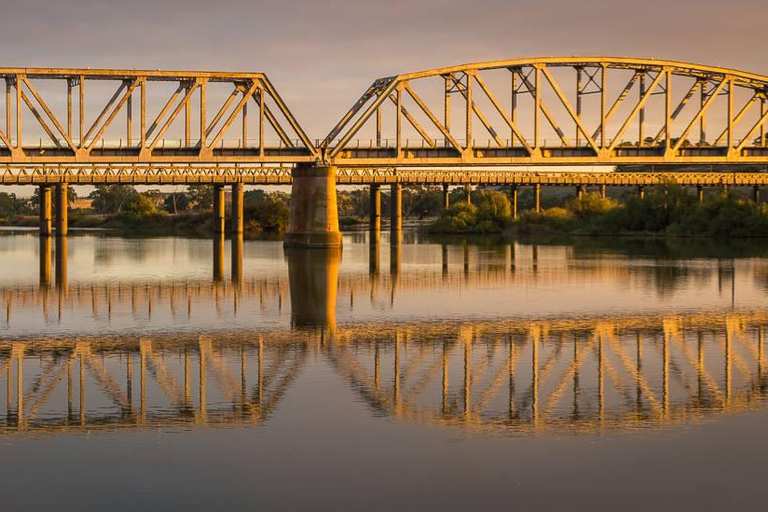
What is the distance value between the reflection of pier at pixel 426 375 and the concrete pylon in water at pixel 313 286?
2.46m

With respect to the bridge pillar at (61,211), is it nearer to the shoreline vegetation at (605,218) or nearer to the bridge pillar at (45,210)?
the bridge pillar at (45,210)

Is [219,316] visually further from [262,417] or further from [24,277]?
[24,277]

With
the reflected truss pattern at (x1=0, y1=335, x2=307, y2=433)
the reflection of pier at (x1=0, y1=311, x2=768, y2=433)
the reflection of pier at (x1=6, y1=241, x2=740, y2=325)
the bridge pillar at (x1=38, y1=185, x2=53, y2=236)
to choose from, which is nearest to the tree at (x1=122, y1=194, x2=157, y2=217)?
the bridge pillar at (x1=38, y1=185, x2=53, y2=236)

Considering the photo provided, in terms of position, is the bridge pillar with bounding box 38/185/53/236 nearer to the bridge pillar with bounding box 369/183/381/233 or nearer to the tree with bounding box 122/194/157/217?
the bridge pillar with bounding box 369/183/381/233

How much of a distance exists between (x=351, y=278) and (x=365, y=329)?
20.9 meters

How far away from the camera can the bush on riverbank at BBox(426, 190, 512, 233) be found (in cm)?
14362

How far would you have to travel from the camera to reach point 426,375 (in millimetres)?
21344

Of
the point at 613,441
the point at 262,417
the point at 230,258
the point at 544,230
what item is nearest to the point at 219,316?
the point at 262,417

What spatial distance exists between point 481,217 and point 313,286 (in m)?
102

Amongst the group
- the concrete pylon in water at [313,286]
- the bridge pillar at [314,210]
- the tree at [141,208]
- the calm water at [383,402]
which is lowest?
the calm water at [383,402]

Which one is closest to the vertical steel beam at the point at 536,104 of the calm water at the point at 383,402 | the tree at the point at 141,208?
the calm water at the point at 383,402

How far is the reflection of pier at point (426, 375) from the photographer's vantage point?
57.6ft

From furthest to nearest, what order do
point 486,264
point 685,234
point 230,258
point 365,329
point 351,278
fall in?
point 685,234 < point 230,258 < point 486,264 < point 351,278 < point 365,329

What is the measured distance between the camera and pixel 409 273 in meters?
54.4
